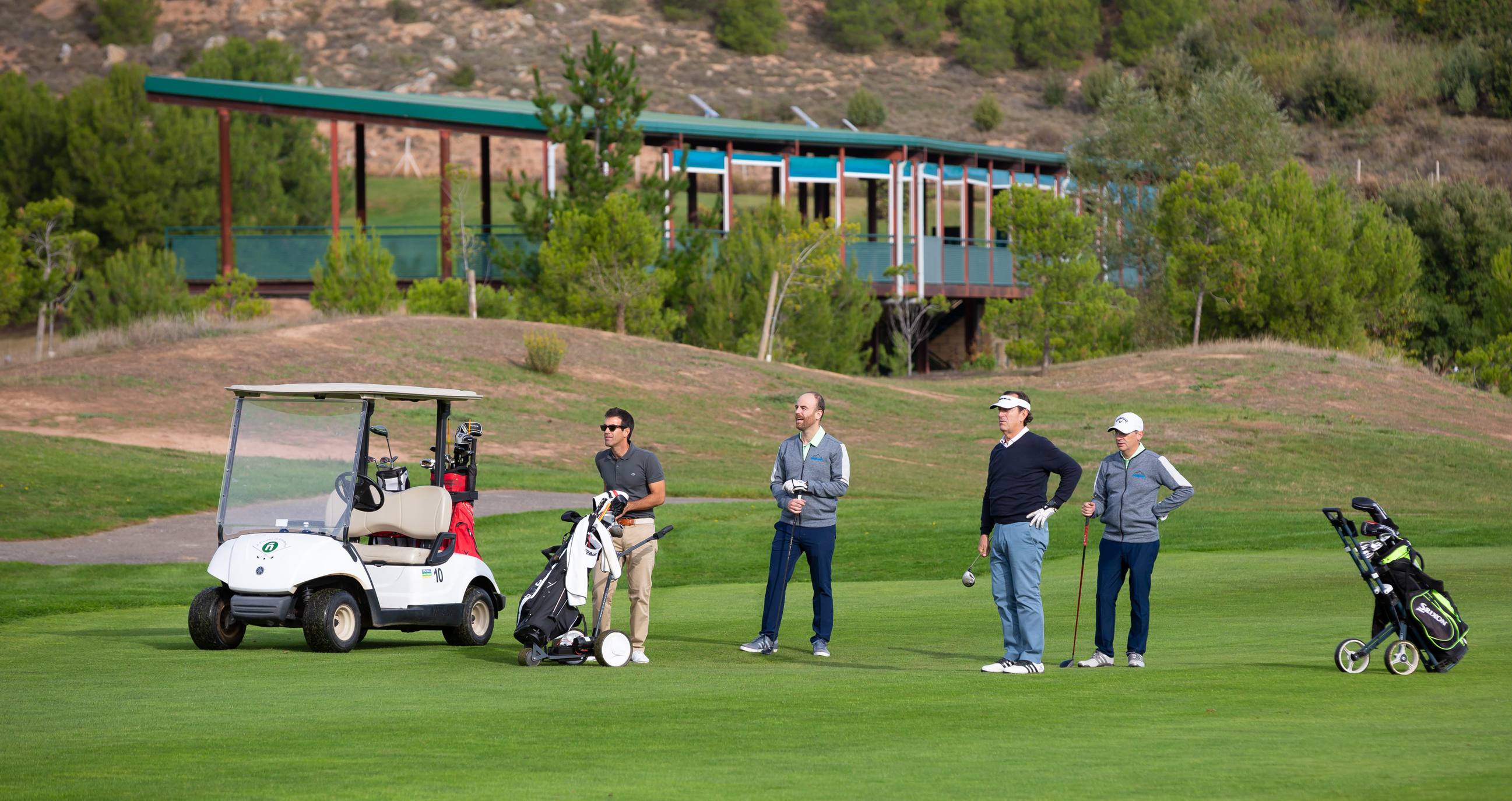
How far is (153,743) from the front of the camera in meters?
8.91

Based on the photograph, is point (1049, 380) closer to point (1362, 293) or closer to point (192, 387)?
point (1362, 293)

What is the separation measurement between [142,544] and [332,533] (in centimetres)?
1080

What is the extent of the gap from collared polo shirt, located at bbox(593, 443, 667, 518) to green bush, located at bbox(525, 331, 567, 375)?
86.5ft

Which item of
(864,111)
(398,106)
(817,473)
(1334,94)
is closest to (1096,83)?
(864,111)

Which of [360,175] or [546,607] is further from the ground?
[360,175]

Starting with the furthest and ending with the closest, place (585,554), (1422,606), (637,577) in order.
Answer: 1. (637,577)
2. (585,554)
3. (1422,606)

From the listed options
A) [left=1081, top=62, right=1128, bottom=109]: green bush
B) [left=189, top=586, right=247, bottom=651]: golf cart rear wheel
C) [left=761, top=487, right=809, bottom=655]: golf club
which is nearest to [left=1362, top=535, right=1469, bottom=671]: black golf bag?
[left=761, top=487, right=809, bottom=655]: golf club

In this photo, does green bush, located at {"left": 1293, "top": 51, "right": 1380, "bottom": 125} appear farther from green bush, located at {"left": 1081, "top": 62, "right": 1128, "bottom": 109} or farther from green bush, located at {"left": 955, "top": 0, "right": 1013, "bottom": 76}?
green bush, located at {"left": 955, "top": 0, "right": 1013, "bottom": 76}

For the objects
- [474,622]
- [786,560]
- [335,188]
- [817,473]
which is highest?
[335,188]

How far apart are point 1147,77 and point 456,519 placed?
87.0 m

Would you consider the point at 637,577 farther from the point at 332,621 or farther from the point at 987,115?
the point at 987,115

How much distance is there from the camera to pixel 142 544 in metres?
23.0

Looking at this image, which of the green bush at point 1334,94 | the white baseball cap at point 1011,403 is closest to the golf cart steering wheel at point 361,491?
the white baseball cap at point 1011,403

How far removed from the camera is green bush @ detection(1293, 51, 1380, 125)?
3632 inches
